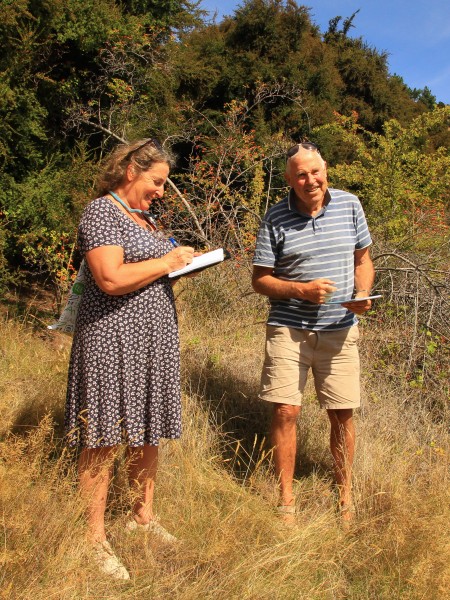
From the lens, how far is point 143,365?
7.95ft

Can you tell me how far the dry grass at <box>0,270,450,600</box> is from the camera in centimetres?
217

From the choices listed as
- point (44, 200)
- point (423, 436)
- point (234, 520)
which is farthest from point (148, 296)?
point (44, 200)

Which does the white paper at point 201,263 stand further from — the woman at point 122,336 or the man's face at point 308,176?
the man's face at point 308,176

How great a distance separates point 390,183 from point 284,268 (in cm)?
578

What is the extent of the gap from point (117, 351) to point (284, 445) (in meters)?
0.99

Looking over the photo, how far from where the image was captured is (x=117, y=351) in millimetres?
2367

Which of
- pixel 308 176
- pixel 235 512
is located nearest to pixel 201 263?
pixel 308 176

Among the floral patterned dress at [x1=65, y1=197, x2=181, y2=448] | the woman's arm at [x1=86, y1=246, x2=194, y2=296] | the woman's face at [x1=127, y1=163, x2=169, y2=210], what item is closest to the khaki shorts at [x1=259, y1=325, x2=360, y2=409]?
the floral patterned dress at [x1=65, y1=197, x2=181, y2=448]

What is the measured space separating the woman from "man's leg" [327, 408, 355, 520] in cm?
87

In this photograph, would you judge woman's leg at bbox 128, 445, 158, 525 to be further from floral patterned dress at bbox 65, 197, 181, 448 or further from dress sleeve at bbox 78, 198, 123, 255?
dress sleeve at bbox 78, 198, 123, 255

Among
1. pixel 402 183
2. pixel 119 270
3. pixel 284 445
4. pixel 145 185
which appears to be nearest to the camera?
pixel 119 270

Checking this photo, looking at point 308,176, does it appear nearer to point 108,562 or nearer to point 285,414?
point 285,414

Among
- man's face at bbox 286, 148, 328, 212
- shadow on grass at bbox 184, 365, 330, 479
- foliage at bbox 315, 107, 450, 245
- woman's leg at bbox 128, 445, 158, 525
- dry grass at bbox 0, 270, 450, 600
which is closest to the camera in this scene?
dry grass at bbox 0, 270, 450, 600

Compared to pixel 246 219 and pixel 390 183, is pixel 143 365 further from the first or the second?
pixel 390 183
